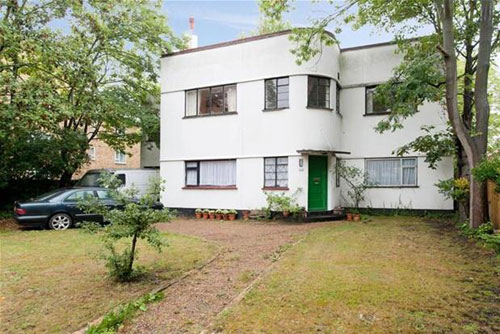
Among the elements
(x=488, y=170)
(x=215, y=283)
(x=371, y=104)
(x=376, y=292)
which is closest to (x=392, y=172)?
(x=371, y=104)

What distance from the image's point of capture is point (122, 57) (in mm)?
18406

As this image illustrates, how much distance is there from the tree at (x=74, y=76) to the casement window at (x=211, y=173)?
422cm

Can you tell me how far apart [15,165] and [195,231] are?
9.67 metres

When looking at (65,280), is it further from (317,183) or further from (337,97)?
(337,97)

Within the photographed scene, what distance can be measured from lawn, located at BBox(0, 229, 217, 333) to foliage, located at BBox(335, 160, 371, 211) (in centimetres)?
794

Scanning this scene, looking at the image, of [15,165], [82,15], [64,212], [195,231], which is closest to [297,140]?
[195,231]

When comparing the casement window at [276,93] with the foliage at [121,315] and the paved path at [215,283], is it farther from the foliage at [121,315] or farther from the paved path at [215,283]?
the foliage at [121,315]

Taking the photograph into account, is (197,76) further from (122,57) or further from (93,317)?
(93,317)

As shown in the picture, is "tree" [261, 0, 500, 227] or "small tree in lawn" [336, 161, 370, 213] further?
"small tree in lawn" [336, 161, 370, 213]

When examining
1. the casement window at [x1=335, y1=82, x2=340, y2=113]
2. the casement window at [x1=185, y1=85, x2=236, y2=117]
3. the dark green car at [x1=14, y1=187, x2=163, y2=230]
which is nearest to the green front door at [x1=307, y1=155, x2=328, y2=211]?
the casement window at [x1=335, y1=82, x2=340, y2=113]

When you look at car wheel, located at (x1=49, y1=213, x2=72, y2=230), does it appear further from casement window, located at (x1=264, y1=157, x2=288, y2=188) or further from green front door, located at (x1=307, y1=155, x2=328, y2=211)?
green front door, located at (x1=307, y1=155, x2=328, y2=211)

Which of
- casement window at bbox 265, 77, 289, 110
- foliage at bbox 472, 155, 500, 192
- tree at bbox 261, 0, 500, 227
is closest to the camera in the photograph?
foliage at bbox 472, 155, 500, 192

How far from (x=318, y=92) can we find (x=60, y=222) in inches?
441

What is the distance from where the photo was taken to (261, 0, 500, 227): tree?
31.3ft
